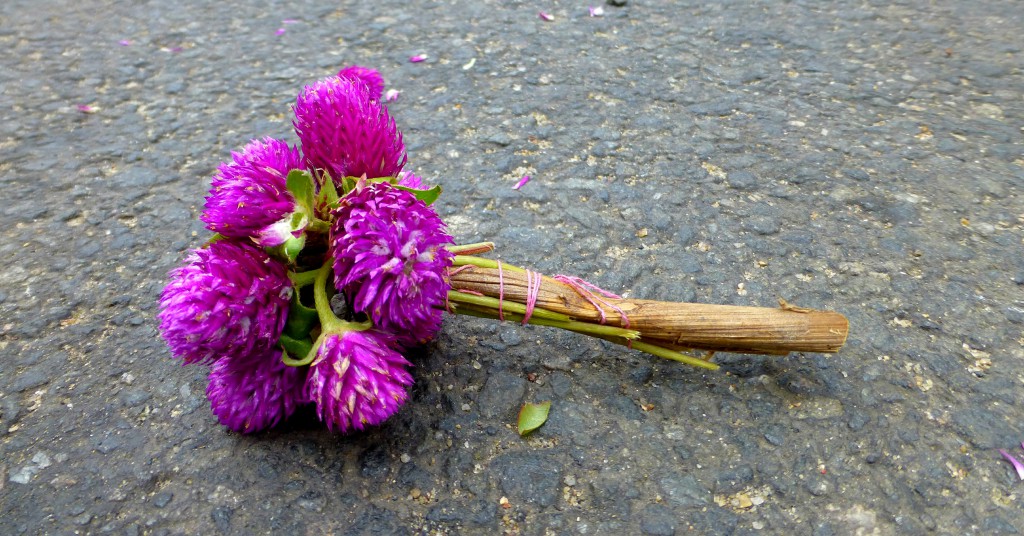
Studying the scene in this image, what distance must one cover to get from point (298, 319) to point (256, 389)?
0.70ft

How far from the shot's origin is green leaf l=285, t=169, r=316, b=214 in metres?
1.87

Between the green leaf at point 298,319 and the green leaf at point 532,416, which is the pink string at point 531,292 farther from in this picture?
the green leaf at point 298,319

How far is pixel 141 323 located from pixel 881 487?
7.09 ft

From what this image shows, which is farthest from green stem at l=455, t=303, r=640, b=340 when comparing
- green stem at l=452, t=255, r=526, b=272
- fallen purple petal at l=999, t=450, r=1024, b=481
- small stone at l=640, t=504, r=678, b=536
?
fallen purple petal at l=999, t=450, r=1024, b=481

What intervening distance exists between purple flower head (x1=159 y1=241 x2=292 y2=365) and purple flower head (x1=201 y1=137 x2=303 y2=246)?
0.04m

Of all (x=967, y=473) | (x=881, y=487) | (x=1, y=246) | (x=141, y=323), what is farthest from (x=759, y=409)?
(x=1, y=246)

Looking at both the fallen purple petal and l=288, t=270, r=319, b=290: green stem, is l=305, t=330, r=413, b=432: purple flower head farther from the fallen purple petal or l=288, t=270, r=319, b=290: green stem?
the fallen purple petal

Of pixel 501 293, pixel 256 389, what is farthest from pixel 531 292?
pixel 256 389

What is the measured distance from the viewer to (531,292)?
2.16 meters

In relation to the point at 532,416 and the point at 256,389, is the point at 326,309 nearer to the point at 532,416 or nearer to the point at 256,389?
the point at 256,389

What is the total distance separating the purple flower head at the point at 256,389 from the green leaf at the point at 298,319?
0.20 ft

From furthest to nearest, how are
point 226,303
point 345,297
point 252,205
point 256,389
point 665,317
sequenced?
point 665,317 < point 345,297 < point 256,389 < point 252,205 < point 226,303

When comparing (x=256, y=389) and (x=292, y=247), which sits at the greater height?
(x=292, y=247)

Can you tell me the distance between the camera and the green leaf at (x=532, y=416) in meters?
2.12
